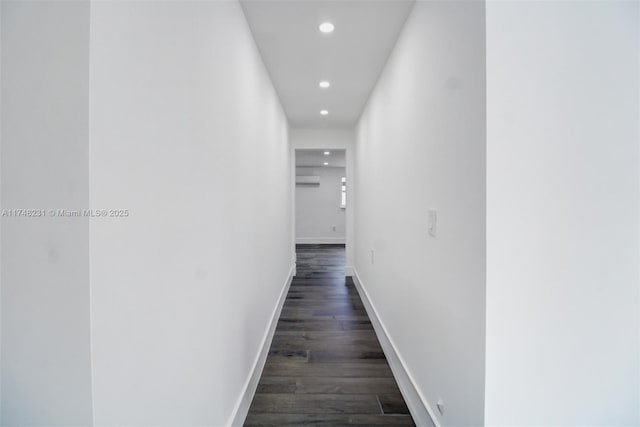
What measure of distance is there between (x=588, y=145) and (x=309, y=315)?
282cm

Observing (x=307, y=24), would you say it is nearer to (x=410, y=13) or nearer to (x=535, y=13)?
(x=410, y=13)

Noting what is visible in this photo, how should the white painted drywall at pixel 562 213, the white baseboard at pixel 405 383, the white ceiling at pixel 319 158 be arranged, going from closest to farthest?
the white painted drywall at pixel 562 213 < the white baseboard at pixel 405 383 < the white ceiling at pixel 319 158

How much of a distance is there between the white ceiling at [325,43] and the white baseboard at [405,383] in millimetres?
2274

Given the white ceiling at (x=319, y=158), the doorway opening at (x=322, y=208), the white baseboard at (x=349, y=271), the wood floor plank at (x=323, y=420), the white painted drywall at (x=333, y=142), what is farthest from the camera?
the doorway opening at (x=322, y=208)

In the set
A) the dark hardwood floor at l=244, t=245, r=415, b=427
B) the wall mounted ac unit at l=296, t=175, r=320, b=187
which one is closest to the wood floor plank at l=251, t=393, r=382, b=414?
the dark hardwood floor at l=244, t=245, r=415, b=427

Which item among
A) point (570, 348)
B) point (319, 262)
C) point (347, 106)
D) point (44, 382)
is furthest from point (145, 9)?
point (319, 262)

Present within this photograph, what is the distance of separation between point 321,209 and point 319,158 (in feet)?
6.60

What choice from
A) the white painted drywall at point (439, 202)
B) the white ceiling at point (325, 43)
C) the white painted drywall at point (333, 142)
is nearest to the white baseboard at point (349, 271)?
the white painted drywall at point (333, 142)

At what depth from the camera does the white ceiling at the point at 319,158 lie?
682cm

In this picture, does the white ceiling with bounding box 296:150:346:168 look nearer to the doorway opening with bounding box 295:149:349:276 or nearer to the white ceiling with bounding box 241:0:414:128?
the doorway opening with bounding box 295:149:349:276

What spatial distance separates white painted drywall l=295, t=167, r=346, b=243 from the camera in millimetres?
9039

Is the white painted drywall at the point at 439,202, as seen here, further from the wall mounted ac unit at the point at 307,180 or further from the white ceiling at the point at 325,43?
the wall mounted ac unit at the point at 307,180

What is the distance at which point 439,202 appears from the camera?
130cm

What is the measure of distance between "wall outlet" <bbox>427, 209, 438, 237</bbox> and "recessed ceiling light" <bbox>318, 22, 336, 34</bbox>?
1.43m
